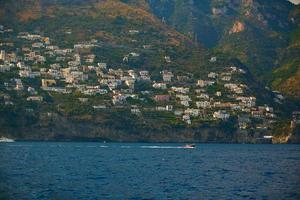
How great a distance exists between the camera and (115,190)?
122 metres

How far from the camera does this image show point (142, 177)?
143875 mm

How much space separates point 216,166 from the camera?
575ft

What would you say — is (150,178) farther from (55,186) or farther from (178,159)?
Answer: (178,159)

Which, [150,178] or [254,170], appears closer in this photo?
[150,178]

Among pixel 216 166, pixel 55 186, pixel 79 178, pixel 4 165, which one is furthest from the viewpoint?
pixel 216 166

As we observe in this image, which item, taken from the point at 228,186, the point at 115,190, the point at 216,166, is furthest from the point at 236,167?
the point at 115,190

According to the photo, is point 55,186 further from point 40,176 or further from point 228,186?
point 228,186

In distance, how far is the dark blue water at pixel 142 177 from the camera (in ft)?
385

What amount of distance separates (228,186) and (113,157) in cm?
6839

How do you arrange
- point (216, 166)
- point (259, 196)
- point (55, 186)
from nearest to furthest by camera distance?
point (259, 196), point (55, 186), point (216, 166)

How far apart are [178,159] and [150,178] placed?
179ft

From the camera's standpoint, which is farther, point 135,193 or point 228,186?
point 228,186

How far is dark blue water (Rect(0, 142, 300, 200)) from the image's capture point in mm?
117250

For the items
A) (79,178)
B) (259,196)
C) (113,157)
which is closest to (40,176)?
(79,178)
